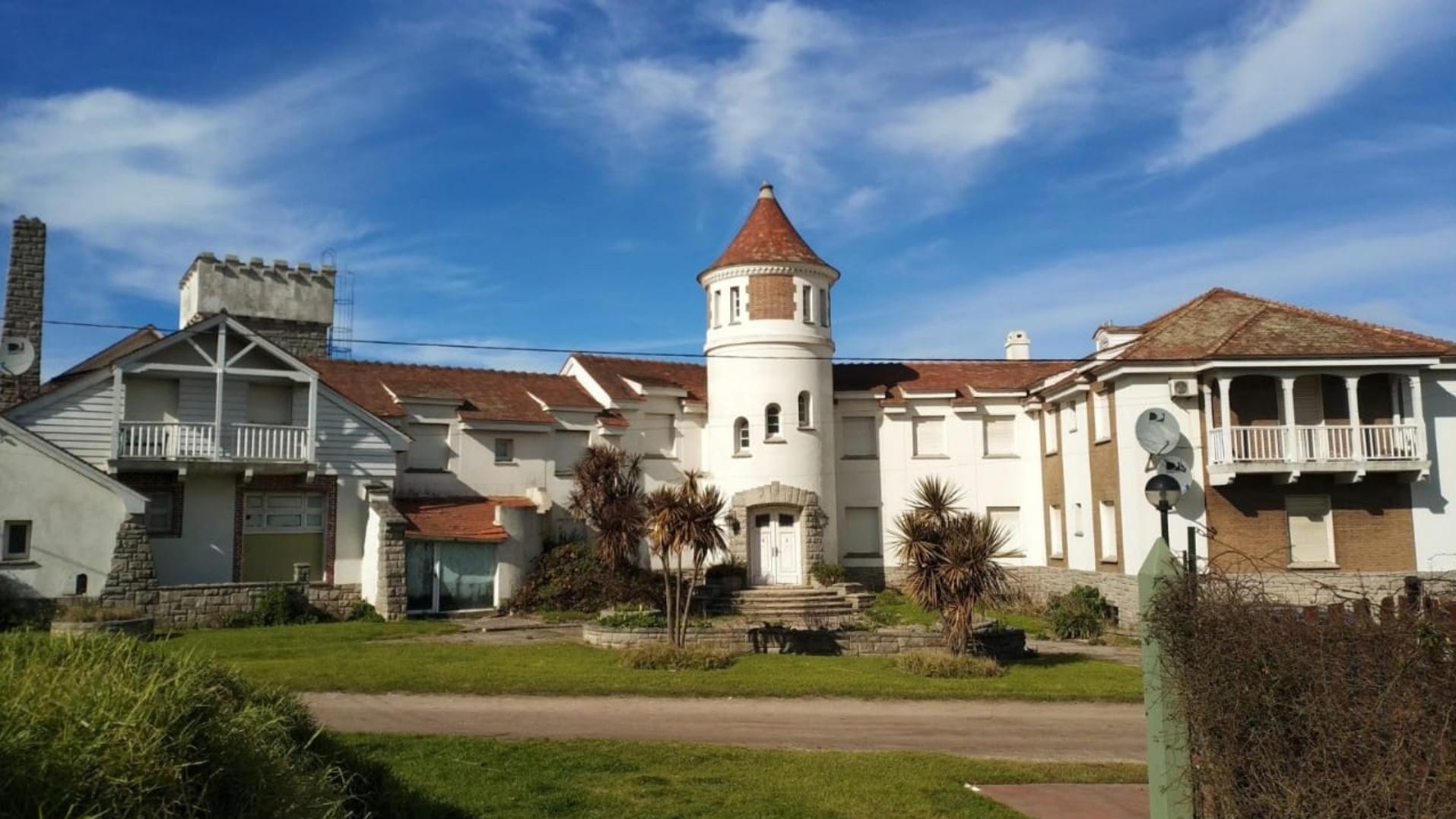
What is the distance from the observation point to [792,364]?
3158 centimetres

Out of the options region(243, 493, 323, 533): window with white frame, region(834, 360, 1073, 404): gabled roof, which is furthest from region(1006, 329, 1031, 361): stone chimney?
region(243, 493, 323, 533): window with white frame

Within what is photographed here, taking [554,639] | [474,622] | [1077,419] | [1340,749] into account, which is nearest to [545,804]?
[1340,749]

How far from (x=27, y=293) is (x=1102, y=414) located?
93.2 feet

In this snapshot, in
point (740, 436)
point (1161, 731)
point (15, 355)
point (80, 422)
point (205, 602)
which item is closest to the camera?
point (1161, 731)

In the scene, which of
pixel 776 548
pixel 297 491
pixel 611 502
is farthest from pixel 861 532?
pixel 297 491

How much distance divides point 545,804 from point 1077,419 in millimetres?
23437

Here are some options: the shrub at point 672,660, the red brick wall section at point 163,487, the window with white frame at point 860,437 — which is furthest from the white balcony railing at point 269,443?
the window with white frame at point 860,437

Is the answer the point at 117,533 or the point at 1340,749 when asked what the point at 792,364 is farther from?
the point at 1340,749

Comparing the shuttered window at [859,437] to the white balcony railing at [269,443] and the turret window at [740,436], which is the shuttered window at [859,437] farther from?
the white balcony railing at [269,443]

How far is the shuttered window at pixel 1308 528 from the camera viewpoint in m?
25.5

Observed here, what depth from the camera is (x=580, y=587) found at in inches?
1099

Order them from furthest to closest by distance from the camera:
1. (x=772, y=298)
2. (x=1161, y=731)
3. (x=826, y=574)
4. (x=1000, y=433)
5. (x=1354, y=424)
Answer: (x=1000, y=433) < (x=772, y=298) < (x=826, y=574) < (x=1354, y=424) < (x=1161, y=731)

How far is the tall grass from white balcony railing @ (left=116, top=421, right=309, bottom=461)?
2150cm

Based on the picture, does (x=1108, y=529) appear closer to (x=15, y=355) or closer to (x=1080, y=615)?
(x=1080, y=615)
